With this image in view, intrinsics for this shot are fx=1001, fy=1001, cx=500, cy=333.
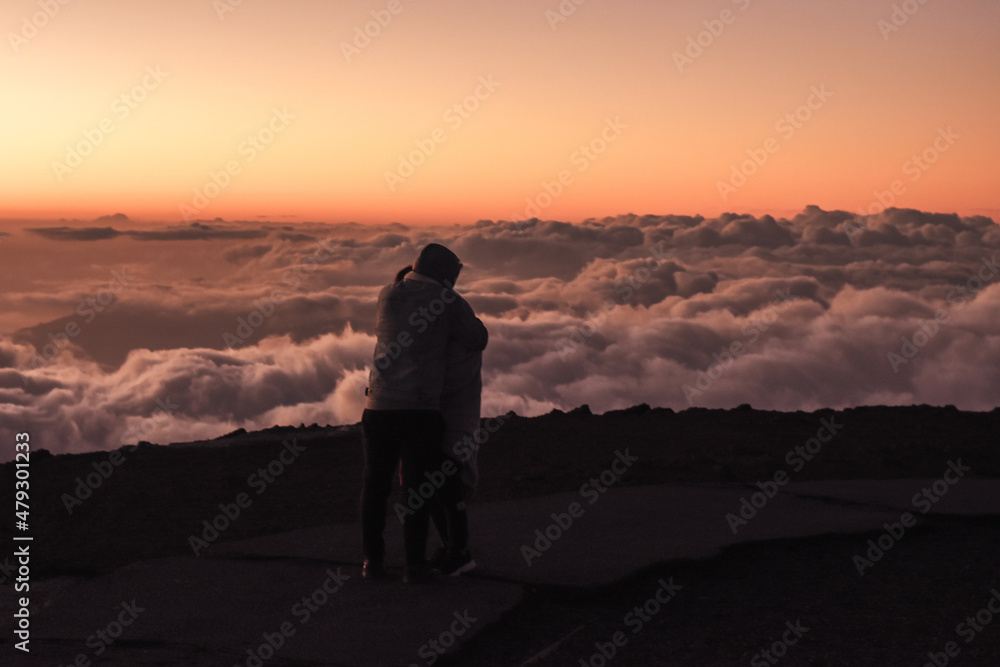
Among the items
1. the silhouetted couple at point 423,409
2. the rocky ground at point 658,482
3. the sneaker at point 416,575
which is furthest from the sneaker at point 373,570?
the rocky ground at point 658,482

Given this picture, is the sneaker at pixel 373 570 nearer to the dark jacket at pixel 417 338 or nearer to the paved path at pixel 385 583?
the paved path at pixel 385 583

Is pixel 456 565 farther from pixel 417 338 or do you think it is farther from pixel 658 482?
pixel 658 482

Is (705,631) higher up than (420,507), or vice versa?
(420,507)

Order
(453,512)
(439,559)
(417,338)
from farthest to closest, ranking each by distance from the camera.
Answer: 1. (439,559)
2. (453,512)
3. (417,338)

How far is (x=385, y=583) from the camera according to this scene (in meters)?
5.41

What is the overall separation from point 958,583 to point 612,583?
205 centimetres

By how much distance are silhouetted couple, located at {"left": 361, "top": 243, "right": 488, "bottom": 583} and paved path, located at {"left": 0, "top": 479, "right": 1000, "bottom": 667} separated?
0.28 m

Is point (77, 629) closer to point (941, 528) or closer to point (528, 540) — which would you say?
point (528, 540)

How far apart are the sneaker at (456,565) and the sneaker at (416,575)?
109 mm

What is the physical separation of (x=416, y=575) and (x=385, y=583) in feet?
0.60

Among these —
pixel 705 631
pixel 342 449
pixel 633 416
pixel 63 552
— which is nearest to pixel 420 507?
pixel 705 631

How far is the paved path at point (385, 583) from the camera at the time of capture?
14.9ft

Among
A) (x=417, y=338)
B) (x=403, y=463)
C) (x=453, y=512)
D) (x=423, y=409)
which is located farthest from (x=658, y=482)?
(x=417, y=338)

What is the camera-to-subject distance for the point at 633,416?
36.1 feet
